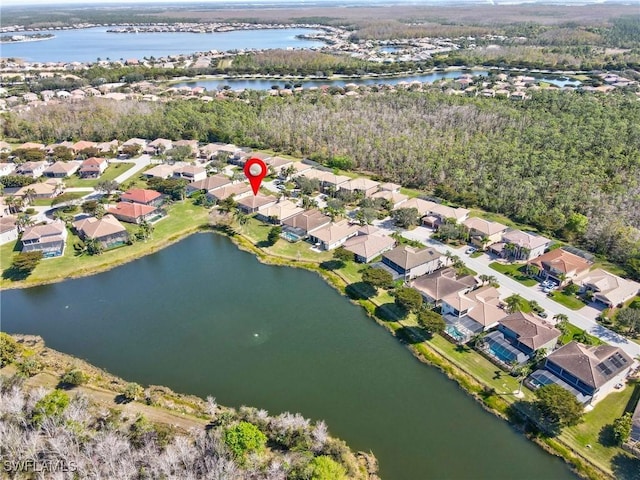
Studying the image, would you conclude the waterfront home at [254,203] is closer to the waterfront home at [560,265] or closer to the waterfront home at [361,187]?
the waterfront home at [361,187]

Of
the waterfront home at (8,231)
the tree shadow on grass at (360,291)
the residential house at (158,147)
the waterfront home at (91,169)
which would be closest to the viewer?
the tree shadow on grass at (360,291)

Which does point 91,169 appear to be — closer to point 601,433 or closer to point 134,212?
point 134,212

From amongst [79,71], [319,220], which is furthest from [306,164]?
[79,71]

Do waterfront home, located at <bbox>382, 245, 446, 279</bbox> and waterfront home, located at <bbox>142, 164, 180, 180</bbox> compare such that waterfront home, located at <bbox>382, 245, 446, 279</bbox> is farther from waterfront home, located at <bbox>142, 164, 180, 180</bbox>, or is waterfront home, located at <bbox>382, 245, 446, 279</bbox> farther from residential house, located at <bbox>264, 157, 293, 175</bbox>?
waterfront home, located at <bbox>142, 164, 180, 180</bbox>

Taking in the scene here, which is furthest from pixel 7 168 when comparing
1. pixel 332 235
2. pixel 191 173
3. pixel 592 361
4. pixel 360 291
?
pixel 592 361

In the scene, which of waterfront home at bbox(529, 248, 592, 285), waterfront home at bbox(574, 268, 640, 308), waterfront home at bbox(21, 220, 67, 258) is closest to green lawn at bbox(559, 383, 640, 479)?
waterfront home at bbox(574, 268, 640, 308)

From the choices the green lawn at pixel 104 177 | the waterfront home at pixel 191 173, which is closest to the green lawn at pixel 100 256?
the waterfront home at pixel 191 173
